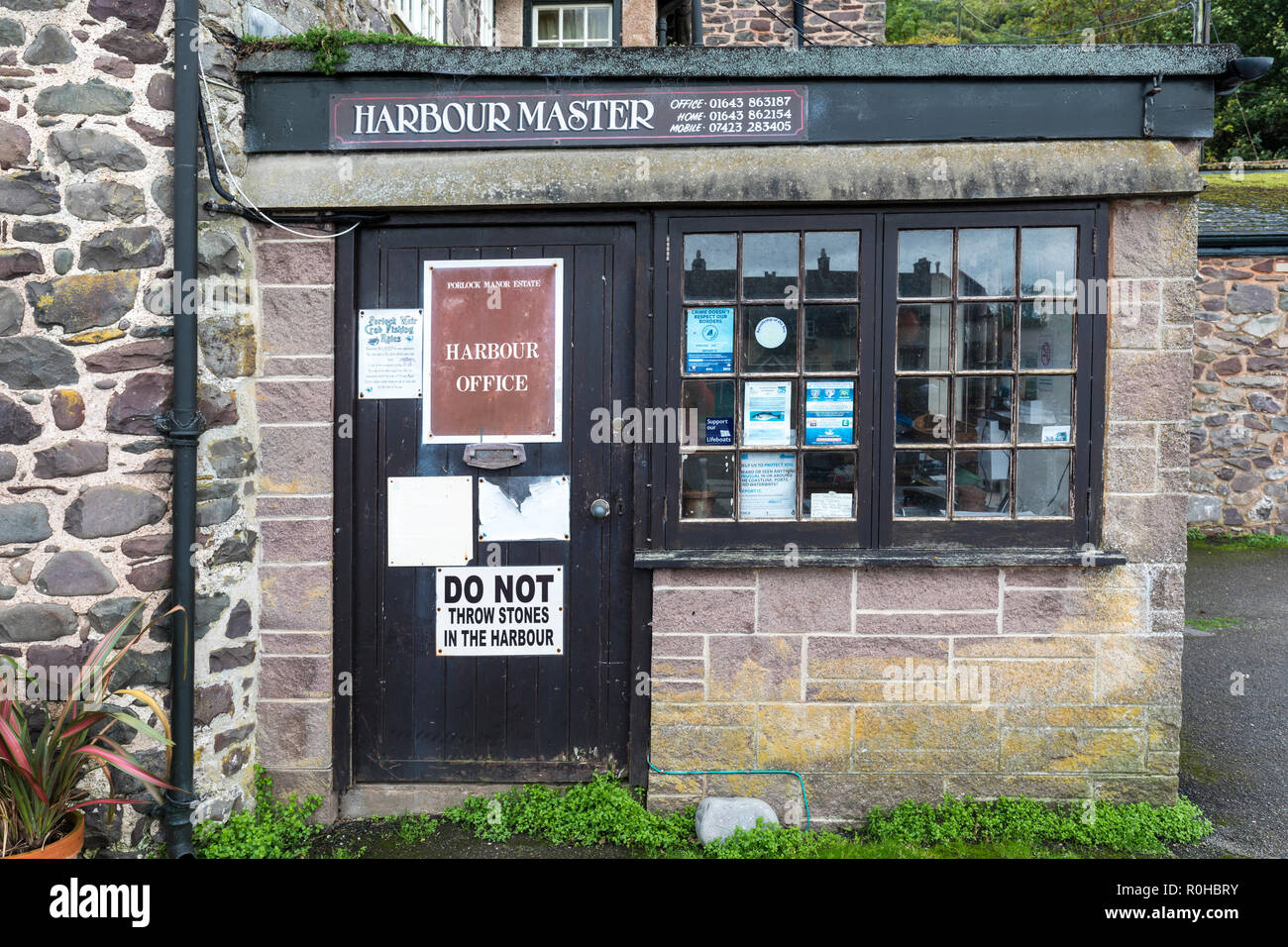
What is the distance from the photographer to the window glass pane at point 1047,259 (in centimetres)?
423

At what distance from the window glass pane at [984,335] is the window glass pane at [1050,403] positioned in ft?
0.52

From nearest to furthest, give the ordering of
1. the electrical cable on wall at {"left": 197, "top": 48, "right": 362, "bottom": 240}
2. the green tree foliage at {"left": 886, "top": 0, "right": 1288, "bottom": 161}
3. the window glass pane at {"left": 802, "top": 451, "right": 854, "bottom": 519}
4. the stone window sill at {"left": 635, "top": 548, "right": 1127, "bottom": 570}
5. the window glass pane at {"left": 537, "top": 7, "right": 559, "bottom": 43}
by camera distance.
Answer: the electrical cable on wall at {"left": 197, "top": 48, "right": 362, "bottom": 240}, the stone window sill at {"left": 635, "top": 548, "right": 1127, "bottom": 570}, the window glass pane at {"left": 802, "top": 451, "right": 854, "bottom": 519}, the window glass pane at {"left": 537, "top": 7, "right": 559, "bottom": 43}, the green tree foliage at {"left": 886, "top": 0, "right": 1288, "bottom": 161}

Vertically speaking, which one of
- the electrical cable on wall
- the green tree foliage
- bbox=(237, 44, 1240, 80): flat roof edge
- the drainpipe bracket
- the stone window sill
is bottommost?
the stone window sill

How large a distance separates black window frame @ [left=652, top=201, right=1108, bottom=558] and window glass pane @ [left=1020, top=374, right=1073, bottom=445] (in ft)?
0.16

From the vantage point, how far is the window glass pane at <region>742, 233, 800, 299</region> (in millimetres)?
4262

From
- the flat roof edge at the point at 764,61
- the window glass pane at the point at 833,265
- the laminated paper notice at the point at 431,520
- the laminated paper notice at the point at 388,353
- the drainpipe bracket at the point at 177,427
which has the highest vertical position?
the flat roof edge at the point at 764,61

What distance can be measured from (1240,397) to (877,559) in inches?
330

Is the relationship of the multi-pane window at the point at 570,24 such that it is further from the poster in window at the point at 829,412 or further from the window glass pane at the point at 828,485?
the window glass pane at the point at 828,485

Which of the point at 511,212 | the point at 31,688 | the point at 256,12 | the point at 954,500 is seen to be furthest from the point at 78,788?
the point at 954,500

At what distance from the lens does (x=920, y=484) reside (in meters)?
4.33

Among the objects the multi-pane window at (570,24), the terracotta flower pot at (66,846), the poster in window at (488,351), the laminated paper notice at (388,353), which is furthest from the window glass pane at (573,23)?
the terracotta flower pot at (66,846)

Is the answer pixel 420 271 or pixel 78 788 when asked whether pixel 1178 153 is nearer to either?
pixel 420 271

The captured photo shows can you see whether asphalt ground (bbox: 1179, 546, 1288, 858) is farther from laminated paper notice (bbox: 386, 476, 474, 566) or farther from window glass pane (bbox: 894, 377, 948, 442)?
laminated paper notice (bbox: 386, 476, 474, 566)

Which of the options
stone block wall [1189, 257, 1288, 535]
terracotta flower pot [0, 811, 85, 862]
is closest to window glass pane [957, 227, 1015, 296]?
terracotta flower pot [0, 811, 85, 862]
